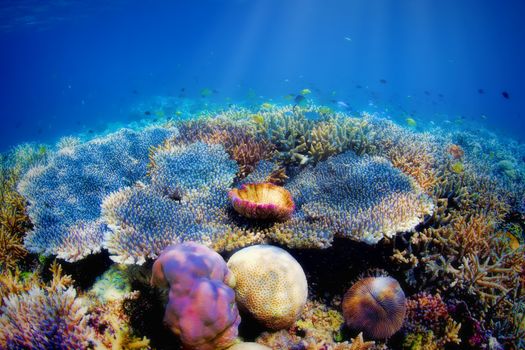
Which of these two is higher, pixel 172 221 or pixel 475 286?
pixel 172 221

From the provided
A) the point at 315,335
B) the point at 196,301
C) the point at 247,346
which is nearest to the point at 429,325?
the point at 315,335

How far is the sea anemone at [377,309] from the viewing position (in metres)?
3.39

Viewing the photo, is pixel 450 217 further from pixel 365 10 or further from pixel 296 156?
pixel 365 10

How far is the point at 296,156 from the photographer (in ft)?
19.0

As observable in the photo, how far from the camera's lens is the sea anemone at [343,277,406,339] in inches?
133

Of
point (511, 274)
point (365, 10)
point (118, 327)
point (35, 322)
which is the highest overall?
point (365, 10)

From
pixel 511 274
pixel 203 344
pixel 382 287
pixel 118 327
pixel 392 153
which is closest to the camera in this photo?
pixel 203 344

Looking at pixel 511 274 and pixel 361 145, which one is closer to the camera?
pixel 511 274

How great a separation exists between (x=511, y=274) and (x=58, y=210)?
22.9ft

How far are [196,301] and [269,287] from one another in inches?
36.1

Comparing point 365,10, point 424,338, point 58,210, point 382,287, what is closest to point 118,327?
point 58,210

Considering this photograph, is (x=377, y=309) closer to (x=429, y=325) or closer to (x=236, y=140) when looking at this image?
(x=429, y=325)

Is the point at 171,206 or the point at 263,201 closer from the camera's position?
the point at 171,206

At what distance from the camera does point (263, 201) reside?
4234mm
